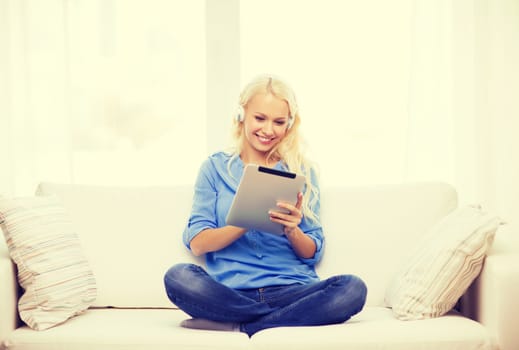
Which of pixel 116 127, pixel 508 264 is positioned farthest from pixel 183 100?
pixel 508 264

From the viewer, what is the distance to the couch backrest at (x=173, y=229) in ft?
7.51

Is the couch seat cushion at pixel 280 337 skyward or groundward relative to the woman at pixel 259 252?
groundward

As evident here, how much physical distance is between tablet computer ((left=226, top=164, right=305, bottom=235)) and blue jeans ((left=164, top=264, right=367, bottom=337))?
0.67ft

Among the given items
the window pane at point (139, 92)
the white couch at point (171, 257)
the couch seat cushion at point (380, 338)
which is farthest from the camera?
the window pane at point (139, 92)

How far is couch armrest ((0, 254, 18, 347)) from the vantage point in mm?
1949

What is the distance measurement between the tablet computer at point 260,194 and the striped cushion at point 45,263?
1.69 feet

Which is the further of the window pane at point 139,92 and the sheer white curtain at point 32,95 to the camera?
the window pane at point 139,92

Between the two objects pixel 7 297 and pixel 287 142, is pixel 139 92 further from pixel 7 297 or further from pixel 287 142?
pixel 7 297

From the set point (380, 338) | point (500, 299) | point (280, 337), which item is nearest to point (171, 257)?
point (280, 337)

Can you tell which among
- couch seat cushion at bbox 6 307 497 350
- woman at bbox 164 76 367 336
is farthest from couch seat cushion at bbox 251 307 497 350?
woman at bbox 164 76 367 336

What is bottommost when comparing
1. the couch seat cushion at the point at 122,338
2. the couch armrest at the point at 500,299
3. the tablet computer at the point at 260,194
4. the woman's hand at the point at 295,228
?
the couch seat cushion at the point at 122,338

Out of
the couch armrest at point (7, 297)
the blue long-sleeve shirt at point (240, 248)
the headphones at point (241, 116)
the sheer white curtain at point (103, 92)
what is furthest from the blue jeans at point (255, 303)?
the sheer white curtain at point (103, 92)

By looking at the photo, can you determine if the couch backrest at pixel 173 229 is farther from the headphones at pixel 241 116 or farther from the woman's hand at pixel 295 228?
the headphones at pixel 241 116

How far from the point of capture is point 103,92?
10.4ft
